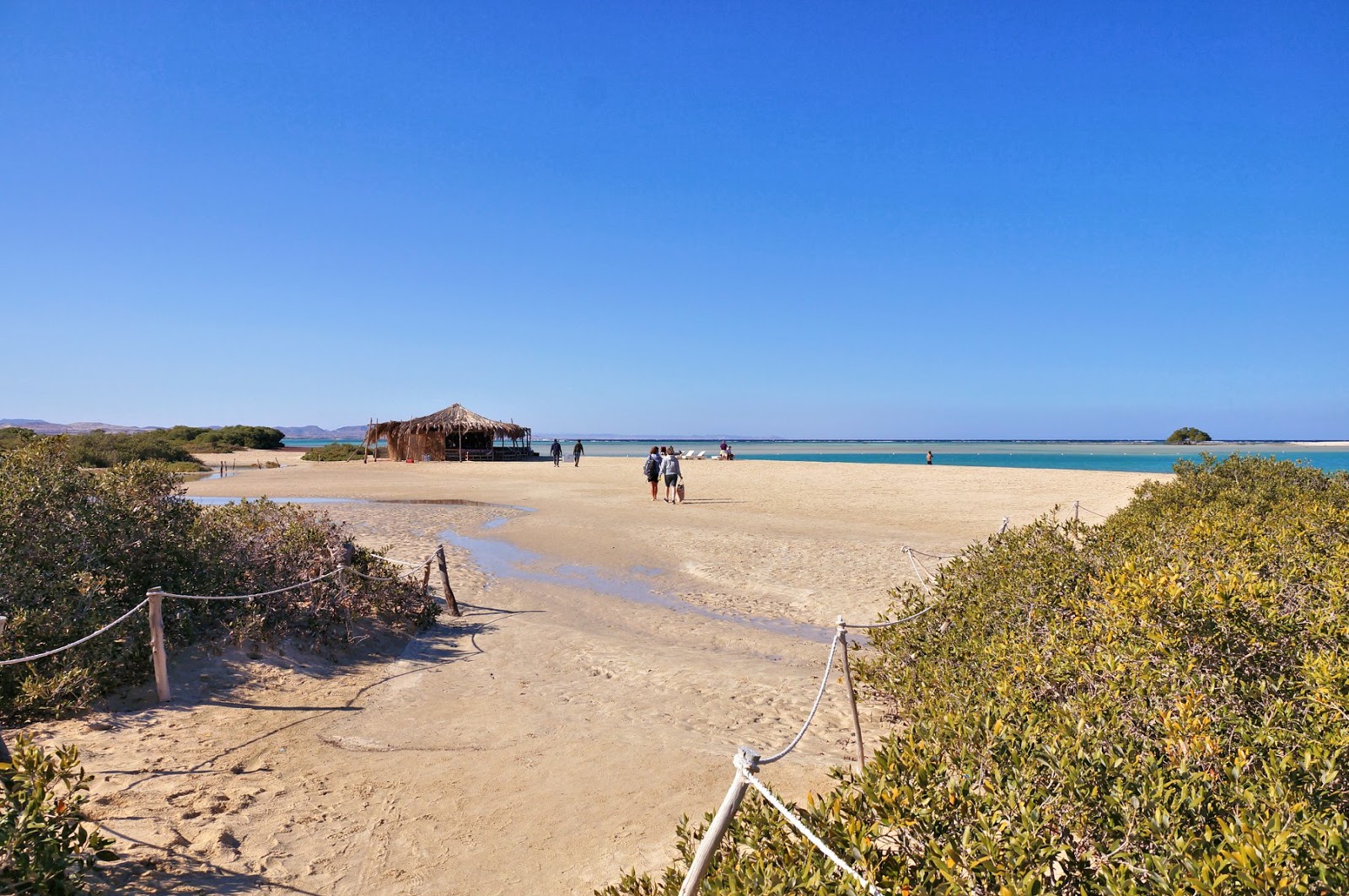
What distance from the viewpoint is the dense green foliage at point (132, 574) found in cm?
528

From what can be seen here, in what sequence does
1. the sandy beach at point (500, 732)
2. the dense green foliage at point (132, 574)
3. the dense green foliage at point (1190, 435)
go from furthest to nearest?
the dense green foliage at point (1190, 435) < the dense green foliage at point (132, 574) < the sandy beach at point (500, 732)

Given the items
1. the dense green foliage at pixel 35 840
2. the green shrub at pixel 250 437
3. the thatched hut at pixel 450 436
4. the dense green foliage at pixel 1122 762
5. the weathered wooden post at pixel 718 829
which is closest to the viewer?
the dense green foliage at pixel 1122 762

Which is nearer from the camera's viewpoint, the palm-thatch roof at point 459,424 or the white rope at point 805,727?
the white rope at point 805,727

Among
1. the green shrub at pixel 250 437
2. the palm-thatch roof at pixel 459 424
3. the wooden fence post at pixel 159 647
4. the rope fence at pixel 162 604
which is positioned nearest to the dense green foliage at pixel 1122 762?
the rope fence at pixel 162 604

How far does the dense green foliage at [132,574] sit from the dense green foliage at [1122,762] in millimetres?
5032

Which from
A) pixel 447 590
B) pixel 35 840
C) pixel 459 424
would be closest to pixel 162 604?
pixel 447 590

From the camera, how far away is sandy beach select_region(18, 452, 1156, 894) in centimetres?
381

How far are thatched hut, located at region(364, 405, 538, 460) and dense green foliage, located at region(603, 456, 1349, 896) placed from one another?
137ft

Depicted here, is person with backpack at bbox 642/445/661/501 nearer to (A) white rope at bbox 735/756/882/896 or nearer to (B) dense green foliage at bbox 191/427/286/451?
(A) white rope at bbox 735/756/882/896

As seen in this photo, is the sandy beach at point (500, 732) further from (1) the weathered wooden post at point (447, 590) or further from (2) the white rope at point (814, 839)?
(2) the white rope at point (814, 839)

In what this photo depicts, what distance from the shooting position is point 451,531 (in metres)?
16.0

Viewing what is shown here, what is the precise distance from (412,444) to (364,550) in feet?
121

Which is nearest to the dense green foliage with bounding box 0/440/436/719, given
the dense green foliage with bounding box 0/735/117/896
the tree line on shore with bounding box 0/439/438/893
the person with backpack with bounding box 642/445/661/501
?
the tree line on shore with bounding box 0/439/438/893

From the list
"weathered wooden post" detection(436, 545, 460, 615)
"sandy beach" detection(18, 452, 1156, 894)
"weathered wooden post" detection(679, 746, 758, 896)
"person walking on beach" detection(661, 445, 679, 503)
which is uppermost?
"person walking on beach" detection(661, 445, 679, 503)
